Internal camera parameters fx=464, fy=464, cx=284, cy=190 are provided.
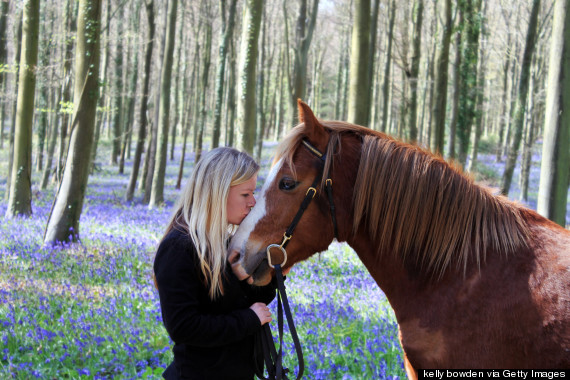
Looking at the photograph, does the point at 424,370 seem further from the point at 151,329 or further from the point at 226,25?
the point at 226,25

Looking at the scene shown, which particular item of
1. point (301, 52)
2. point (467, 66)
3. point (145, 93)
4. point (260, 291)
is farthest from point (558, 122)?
point (145, 93)

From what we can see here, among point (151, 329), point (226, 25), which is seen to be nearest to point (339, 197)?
point (151, 329)

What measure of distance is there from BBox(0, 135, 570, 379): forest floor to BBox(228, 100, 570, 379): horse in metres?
2.05

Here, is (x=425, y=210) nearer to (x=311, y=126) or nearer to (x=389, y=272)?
(x=389, y=272)

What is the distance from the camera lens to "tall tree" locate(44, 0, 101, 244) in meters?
8.23

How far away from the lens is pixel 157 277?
240 cm

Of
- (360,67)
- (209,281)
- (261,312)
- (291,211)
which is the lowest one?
(261,312)

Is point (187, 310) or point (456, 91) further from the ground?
point (456, 91)

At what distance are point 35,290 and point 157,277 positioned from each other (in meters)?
4.69

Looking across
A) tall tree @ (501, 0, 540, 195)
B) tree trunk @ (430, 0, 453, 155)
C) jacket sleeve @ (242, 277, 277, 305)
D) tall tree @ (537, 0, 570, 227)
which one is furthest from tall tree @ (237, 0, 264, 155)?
tall tree @ (501, 0, 540, 195)

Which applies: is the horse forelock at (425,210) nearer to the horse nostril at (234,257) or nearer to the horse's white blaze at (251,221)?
the horse's white blaze at (251,221)

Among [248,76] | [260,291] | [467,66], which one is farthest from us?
[467,66]

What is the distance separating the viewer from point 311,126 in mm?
2498

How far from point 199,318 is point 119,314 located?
363 centimetres
